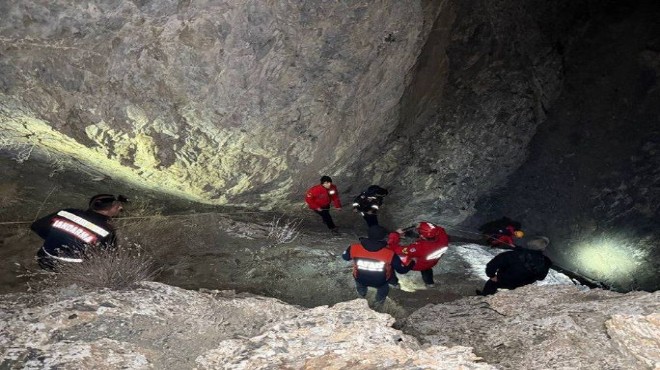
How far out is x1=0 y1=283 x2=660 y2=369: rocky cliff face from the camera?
2.53 metres

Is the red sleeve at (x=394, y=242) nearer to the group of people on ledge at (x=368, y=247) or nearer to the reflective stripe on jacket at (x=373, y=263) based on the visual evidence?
the group of people on ledge at (x=368, y=247)

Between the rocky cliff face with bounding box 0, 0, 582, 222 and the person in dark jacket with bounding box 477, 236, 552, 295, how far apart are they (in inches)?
131

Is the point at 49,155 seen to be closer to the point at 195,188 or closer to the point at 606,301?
the point at 195,188

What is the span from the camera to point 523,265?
618 cm

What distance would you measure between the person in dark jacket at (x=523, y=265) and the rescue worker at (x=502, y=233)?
186 cm

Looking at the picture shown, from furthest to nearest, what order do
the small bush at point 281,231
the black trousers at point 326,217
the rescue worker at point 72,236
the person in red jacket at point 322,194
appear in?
the black trousers at point 326,217, the person in red jacket at point 322,194, the small bush at point 281,231, the rescue worker at point 72,236

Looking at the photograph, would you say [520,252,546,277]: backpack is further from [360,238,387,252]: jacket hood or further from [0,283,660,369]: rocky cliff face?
[0,283,660,369]: rocky cliff face

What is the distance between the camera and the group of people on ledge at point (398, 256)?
5.45m

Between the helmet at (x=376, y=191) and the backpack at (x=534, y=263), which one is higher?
the helmet at (x=376, y=191)

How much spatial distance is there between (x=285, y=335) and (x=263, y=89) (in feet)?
13.1

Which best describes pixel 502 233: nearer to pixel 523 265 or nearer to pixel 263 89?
pixel 523 265

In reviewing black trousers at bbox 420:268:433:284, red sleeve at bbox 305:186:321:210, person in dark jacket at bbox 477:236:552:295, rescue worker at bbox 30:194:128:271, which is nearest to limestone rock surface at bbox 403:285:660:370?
person in dark jacket at bbox 477:236:552:295

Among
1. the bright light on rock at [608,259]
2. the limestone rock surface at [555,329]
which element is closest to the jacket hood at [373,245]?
the limestone rock surface at [555,329]

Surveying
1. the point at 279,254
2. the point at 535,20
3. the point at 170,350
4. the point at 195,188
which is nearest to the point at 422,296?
the point at 279,254
